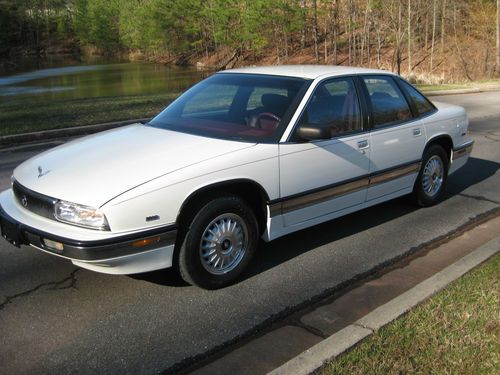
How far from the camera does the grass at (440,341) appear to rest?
2826 mm

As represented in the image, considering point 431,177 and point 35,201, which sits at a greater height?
point 35,201

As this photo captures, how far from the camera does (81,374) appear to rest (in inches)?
116

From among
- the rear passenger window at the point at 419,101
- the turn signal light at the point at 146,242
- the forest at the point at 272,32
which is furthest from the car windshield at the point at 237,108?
the forest at the point at 272,32

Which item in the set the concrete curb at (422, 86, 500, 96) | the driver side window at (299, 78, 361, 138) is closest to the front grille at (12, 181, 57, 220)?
the driver side window at (299, 78, 361, 138)

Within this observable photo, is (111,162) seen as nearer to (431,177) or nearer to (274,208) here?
(274,208)

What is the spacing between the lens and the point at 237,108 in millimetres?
4633

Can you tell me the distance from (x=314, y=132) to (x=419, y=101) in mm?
2169

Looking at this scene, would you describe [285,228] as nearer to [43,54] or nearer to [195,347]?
[195,347]

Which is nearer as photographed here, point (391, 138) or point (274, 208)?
point (274, 208)

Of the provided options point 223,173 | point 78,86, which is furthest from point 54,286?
point 78,86

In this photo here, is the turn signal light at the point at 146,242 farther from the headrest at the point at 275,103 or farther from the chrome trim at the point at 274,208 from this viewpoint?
the headrest at the point at 275,103

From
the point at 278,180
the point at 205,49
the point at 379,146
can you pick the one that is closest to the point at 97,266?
the point at 278,180

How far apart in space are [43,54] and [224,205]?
10602cm

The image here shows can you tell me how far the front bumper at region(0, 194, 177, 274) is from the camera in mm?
3322
